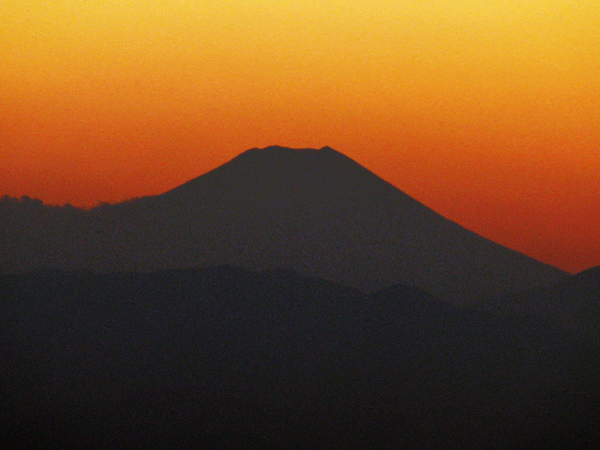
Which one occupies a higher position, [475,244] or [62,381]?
[475,244]

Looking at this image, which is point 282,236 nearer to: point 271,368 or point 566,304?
point 271,368

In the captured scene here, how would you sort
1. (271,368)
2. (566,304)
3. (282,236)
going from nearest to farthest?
(271,368), (566,304), (282,236)

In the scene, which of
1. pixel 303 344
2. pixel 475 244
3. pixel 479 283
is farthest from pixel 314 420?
pixel 475 244

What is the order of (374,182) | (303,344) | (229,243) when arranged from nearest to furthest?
(303,344), (229,243), (374,182)

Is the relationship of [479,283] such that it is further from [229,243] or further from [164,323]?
[164,323]

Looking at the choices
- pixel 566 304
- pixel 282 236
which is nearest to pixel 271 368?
pixel 282 236

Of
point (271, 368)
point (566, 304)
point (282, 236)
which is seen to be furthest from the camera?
point (282, 236)

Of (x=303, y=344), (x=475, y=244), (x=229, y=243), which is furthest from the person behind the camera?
(x=475, y=244)
